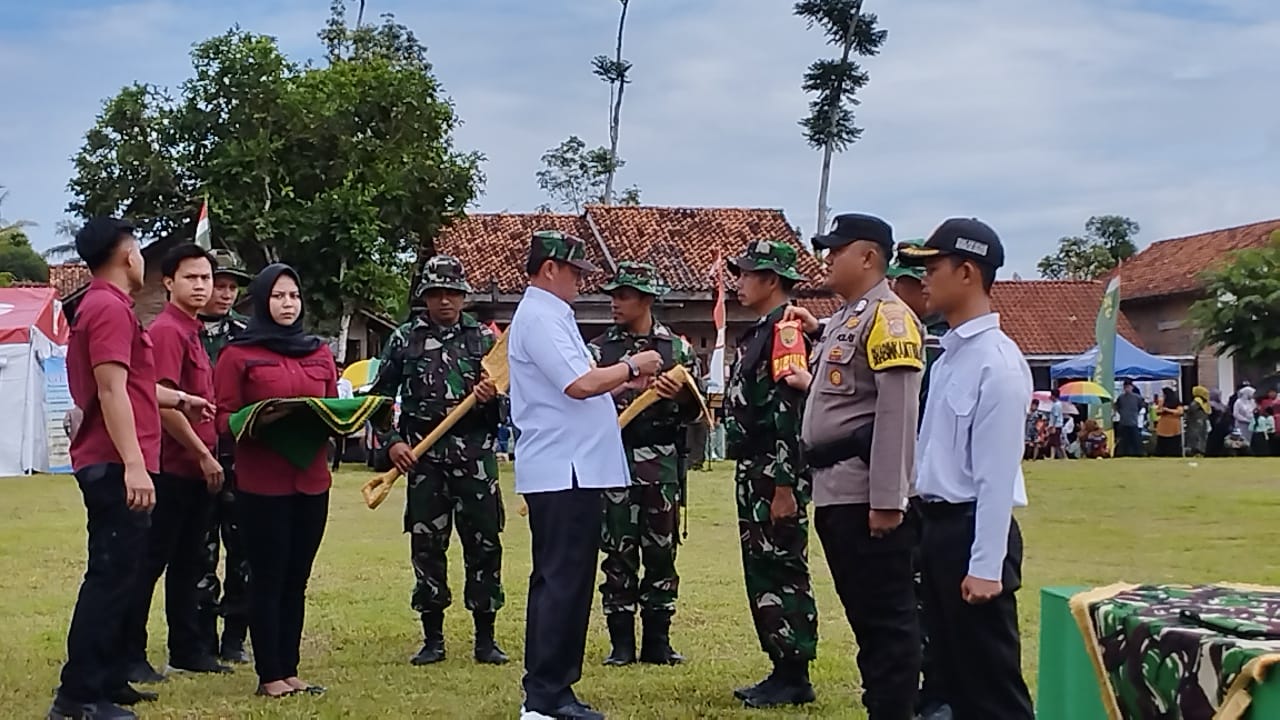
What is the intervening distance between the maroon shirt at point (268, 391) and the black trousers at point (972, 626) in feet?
10.2

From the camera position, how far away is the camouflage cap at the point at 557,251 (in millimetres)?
5863

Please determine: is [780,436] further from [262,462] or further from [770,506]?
[262,462]

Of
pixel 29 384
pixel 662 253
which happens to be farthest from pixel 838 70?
pixel 29 384

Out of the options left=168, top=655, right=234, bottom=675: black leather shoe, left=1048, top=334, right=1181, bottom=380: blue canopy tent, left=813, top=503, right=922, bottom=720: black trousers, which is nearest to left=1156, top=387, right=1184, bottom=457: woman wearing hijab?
left=1048, top=334, right=1181, bottom=380: blue canopy tent

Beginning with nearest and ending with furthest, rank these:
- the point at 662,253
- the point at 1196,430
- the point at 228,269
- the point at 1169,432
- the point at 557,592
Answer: the point at 557,592 → the point at 228,269 → the point at 1196,430 → the point at 1169,432 → the point at 662,253

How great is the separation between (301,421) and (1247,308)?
3528cm

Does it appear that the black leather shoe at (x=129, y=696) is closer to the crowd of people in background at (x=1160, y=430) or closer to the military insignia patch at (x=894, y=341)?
the military insignia patch at (x=894, y=341)

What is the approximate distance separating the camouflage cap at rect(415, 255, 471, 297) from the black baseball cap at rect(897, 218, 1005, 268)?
346cm

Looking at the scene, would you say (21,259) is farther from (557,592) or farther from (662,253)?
(557,592)

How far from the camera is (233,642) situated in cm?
746

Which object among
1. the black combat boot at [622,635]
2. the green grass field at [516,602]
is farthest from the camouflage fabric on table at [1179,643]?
the black combat boot at [622,635]

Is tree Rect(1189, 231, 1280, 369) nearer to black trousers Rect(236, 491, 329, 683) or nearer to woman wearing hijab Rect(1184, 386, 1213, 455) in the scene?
woman wearing hijab Rect(1184, 386, 1213, 455)

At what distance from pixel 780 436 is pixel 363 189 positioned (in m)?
26.7

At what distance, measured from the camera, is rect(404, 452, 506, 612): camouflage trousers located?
7.30 meters
